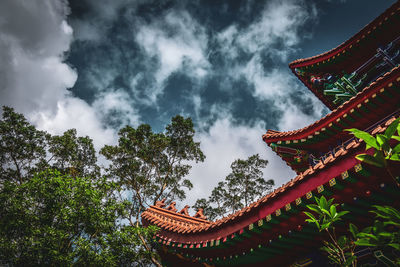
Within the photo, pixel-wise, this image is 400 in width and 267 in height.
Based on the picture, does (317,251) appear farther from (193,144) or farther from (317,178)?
(193,144)

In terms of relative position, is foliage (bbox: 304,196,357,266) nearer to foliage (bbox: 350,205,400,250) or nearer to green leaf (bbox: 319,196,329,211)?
green leaf (bbox: 319,196,329,211)

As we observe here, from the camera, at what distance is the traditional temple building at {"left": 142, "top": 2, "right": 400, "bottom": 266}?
8.34ft

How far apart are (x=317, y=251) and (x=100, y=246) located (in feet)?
17.9

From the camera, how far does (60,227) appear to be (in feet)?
20.4

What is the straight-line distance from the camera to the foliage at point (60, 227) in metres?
5.70

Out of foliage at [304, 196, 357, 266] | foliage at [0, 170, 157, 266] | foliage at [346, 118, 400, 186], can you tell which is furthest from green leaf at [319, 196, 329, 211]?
foliage at [0, 170, 157, 266]

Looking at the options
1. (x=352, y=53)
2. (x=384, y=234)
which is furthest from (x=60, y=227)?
(x=352, y=53)

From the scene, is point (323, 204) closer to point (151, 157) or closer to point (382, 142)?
point (382, 142)

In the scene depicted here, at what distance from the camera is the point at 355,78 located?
639 cm

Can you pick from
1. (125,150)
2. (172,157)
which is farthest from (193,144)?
(125,150)

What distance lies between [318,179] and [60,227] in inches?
259

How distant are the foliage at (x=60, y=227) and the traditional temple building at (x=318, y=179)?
1515mm

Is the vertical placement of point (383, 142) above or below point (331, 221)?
above

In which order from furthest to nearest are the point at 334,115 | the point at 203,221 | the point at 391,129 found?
1. the point at 203,221
2. the point at 334,115
3. the point at 391,129
